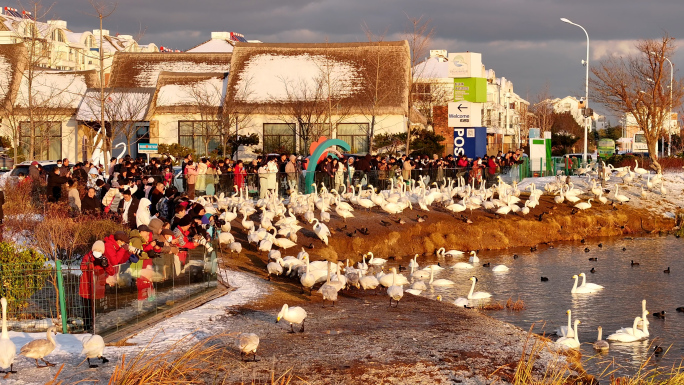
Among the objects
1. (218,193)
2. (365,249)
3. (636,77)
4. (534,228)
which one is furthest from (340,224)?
(636,77)

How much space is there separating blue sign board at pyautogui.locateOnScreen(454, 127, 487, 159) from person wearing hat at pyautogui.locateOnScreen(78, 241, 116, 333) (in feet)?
102

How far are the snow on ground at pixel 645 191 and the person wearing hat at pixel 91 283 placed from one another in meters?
25.3

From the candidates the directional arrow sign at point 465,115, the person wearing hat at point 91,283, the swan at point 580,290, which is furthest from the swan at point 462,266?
the directional arrow sign at point 465,115

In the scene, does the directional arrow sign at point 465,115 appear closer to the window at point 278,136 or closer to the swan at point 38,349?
the window at point 278,136

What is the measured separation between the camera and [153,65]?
2226 inches

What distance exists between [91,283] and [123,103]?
37425mm

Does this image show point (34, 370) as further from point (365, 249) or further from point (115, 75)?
point (115, 75)

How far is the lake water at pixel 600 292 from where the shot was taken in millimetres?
15227

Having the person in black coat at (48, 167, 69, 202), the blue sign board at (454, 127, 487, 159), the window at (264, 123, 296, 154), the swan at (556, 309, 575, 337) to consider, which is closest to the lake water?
the swan at (556, 309, 575, 337)

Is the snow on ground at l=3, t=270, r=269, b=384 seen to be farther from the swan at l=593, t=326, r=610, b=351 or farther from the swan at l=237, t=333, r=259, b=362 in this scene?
the swan at l=593, t=326, r=610, b=351

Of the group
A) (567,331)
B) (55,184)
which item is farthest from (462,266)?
(55,184)

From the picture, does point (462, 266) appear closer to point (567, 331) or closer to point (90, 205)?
point (567, 331)

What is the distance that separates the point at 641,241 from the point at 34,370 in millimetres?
24015

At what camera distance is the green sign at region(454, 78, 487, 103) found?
141 ft
